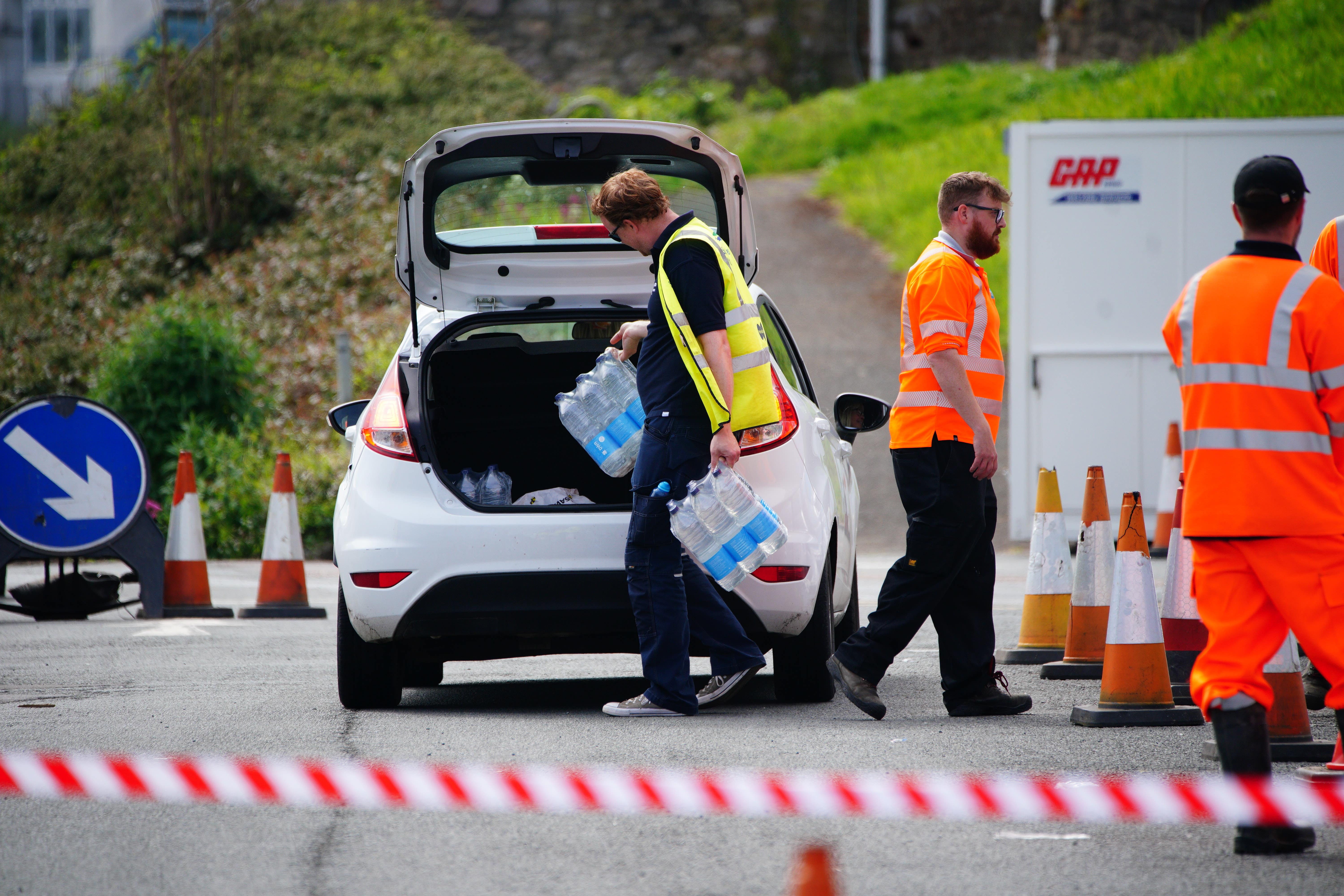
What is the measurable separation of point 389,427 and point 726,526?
1231 mm

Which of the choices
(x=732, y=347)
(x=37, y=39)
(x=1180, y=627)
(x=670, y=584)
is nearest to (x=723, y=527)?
(x=670, y=584)

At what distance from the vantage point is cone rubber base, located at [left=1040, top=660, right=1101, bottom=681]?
653cm

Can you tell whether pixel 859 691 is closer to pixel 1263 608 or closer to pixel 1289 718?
pixel 1289 718

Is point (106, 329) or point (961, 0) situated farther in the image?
point (961, 0)

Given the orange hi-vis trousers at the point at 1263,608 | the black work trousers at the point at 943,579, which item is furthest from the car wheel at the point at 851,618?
the orange hi-vis trousers at the point at 1263,608

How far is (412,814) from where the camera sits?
4273 millimetres

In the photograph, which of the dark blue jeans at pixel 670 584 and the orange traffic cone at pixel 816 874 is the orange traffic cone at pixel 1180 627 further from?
the orange traffic cone at pixel 816 874

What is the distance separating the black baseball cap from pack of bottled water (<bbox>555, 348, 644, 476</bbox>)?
2.47 meters

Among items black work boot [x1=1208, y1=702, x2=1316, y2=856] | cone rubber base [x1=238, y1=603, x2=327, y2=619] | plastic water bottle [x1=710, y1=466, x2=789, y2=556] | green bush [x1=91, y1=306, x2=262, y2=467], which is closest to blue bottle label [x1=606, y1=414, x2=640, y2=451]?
plastic water bottle [x1=710, y1=466, x2=789, y2=556]

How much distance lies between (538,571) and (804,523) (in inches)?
35.2

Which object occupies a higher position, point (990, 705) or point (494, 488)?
point (494, 488)

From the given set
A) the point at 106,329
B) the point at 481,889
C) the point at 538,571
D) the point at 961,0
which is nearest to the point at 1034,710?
the point at 538,571

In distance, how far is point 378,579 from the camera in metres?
5.59

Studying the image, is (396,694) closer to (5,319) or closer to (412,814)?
(412,814)
